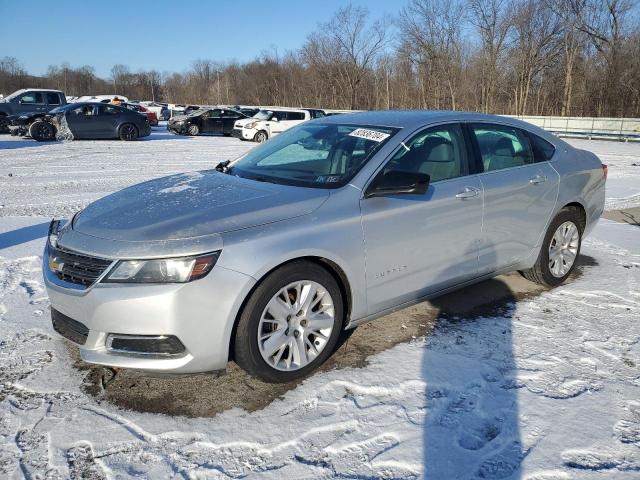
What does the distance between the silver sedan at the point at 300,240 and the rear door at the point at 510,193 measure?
0.05ft

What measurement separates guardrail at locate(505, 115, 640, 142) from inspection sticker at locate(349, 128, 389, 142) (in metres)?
27.4

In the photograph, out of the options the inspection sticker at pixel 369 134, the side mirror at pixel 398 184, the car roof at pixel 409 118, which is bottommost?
the side mirror at pixel 398 184

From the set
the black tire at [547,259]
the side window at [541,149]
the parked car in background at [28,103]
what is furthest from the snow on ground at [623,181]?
the parked car in background at [28,103]

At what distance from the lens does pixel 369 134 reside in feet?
12.5

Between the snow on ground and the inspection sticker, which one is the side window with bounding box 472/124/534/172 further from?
the snow on ground

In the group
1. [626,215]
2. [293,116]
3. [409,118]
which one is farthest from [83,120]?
[409,118]

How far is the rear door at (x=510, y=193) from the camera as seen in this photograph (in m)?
4.12

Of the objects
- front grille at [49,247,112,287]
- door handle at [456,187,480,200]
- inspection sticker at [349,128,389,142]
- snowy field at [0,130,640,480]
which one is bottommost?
snowy field at [0,130,640,480]

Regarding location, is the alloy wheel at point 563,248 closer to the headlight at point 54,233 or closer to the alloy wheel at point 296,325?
the alloy wheel at point 296,325

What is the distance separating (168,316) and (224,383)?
74cm

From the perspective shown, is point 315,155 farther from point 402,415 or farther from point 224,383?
point 402,415

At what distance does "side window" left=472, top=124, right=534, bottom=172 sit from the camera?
13.8 ft

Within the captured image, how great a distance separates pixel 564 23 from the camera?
43.2 metres

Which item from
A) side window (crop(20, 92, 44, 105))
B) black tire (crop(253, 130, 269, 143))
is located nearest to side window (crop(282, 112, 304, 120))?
black tire (crop(253, 130, 269, 143))
